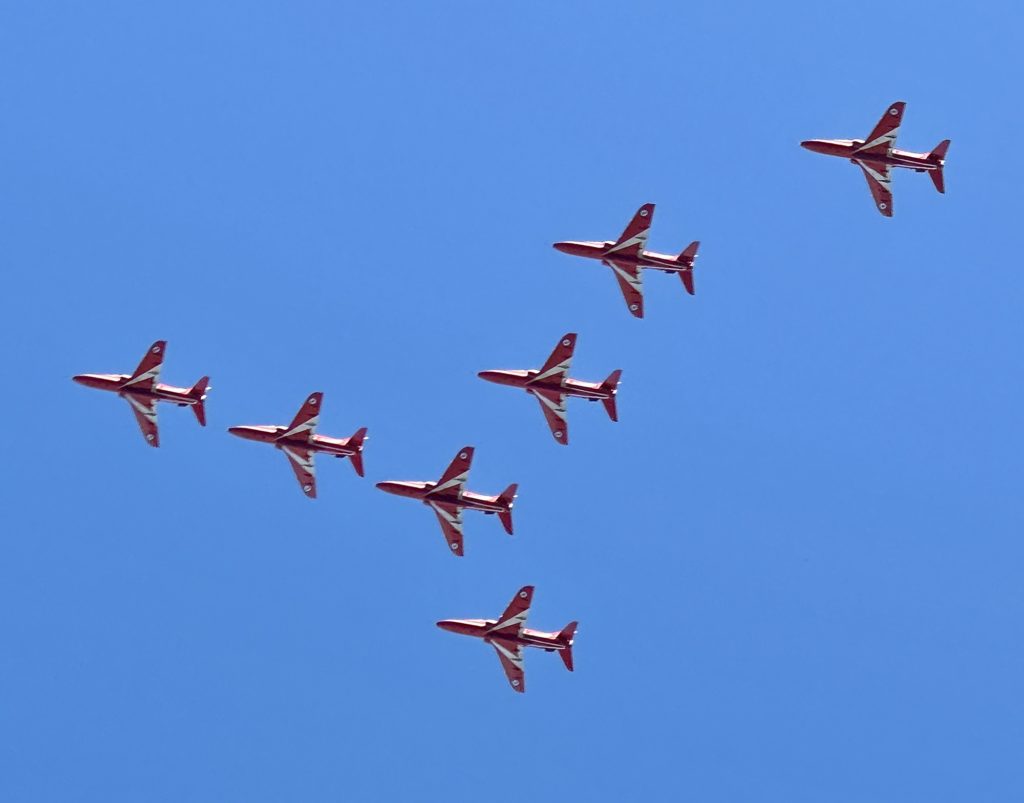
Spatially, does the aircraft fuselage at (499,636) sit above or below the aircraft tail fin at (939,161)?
below

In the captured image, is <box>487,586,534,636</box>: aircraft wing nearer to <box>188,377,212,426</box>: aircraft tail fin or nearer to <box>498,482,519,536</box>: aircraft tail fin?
<box>498,482,519,536</box>: aircraft tail fin

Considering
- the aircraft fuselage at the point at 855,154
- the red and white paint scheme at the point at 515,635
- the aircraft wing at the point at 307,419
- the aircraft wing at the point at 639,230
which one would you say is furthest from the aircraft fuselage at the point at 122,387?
the aircraft fuselage at the point at 855,154

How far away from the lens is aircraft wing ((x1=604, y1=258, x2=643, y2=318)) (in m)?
120

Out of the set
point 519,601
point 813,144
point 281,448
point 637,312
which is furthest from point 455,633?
point 813,144

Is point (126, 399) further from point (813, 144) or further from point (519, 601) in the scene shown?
point (813, 144)

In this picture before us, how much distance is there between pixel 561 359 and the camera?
390ft

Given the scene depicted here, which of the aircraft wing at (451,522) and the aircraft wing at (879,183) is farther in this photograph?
the aircraft wing at (879,183)

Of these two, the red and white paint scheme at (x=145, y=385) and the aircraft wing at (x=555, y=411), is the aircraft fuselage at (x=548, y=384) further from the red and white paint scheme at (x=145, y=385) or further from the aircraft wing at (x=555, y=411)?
the red and white paint scheme at (x=145, y=385)

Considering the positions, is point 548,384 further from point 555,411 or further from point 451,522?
point 451,522

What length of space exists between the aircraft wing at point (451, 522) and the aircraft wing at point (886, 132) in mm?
43591

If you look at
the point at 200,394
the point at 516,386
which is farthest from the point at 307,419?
the point at 516,386

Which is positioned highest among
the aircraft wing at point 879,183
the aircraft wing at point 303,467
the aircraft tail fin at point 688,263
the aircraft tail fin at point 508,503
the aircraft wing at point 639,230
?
the aircraft wing at point 879,183

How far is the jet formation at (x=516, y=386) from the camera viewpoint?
116 metres

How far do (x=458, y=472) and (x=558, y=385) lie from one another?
417 inches
